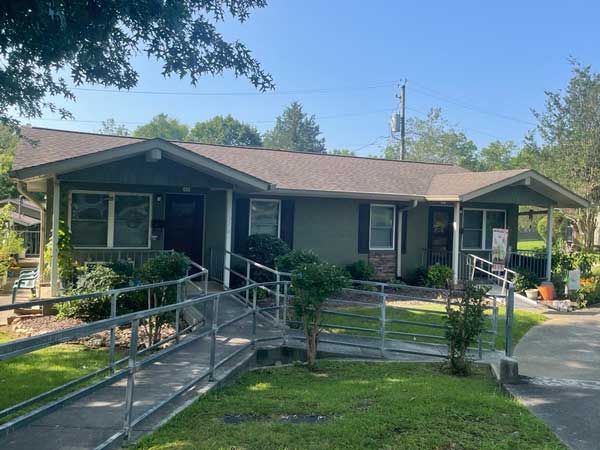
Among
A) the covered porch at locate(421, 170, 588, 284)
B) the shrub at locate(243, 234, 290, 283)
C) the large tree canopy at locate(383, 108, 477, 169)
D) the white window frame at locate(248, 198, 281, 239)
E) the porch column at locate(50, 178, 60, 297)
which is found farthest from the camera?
the large tree canopy at locate(383, 108, 477, 169)

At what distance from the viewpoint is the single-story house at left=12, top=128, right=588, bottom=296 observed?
10.5m

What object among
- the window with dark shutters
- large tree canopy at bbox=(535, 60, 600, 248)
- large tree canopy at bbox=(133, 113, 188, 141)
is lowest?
the window with dark shutters

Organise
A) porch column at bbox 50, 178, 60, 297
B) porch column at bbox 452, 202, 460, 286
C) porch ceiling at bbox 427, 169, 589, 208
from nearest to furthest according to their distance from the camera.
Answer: porch column at bbox 50, 178, 60, 297 < porch ceiling at bbox 427, 169, 589, 208 < porch column at bbox 452, 202, 460, 286

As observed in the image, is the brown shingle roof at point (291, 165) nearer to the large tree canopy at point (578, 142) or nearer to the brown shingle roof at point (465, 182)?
the brown shingle roof at point (465, 182)

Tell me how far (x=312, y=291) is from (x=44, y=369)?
3.77 metres

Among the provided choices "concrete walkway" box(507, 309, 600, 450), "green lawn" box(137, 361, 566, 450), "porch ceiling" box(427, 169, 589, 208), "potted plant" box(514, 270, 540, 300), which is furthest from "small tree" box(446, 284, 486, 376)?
"potted plant" box(514, 270, 540, 300)

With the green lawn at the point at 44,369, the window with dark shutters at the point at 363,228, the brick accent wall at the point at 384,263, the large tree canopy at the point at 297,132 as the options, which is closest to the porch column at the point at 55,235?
the green lawn at the point at 44,369

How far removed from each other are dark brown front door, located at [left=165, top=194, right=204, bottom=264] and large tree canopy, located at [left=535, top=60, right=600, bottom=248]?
23.9m

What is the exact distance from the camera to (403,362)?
23.7 ft

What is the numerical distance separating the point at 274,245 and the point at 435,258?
6196 millimetres

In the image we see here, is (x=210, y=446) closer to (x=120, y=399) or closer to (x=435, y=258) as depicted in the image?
(x=120, y=399)

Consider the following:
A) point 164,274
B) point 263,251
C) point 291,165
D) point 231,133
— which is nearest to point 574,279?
point 263,251

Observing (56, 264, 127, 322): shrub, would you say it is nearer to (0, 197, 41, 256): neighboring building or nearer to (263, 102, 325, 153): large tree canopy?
(0, 197, 41, 256): neighboring building

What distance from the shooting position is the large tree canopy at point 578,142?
91.4ft
